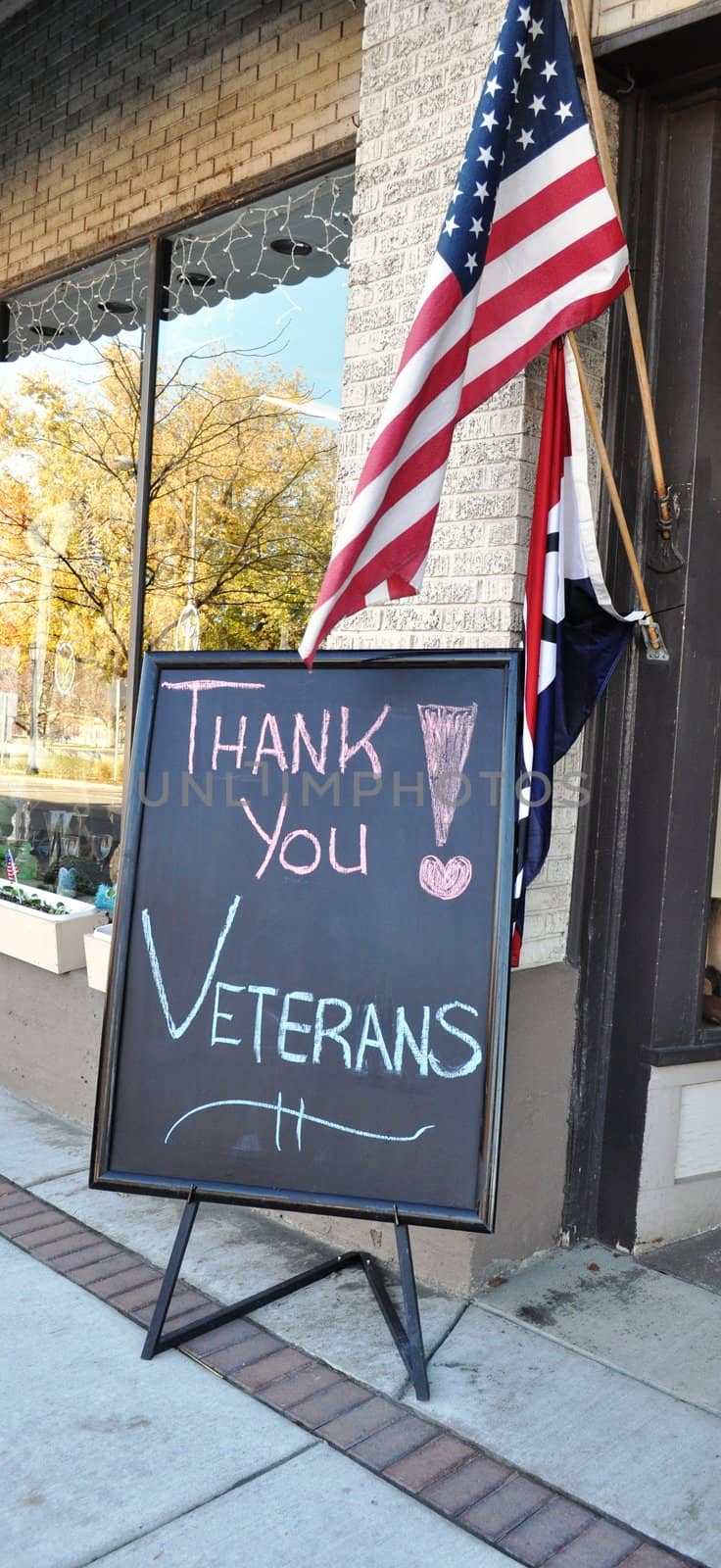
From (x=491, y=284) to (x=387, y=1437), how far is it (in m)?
2.64

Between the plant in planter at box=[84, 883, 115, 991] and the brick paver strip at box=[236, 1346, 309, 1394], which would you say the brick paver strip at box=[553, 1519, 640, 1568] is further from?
the plant in planter at box=[84, 883, 115, 991]

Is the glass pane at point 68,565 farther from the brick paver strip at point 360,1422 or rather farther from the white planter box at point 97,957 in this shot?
the brick paver strip at point 360,1422

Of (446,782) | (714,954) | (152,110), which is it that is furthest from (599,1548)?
(152,110)

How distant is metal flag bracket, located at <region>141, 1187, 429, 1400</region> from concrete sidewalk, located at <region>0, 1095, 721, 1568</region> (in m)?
0.06

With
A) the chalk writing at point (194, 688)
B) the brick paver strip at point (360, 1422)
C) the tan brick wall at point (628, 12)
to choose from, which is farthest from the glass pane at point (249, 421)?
the brick paver strip at point (360, 1422)

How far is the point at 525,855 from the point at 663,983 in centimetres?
70

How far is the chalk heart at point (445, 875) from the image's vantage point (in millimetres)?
2898

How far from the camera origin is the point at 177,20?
16.4ft

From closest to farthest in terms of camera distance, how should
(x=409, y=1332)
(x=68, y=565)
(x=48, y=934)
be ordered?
(x=409, y=1332) < (x=48, y=934) < (x=68, y=565)

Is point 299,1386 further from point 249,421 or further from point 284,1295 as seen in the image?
point 249,421

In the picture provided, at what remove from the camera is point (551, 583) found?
324 cm

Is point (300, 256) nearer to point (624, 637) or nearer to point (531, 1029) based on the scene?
point (624, 637)

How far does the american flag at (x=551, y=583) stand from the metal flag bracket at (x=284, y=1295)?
90 centimetres

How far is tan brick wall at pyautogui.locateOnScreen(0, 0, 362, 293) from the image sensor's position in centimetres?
447
